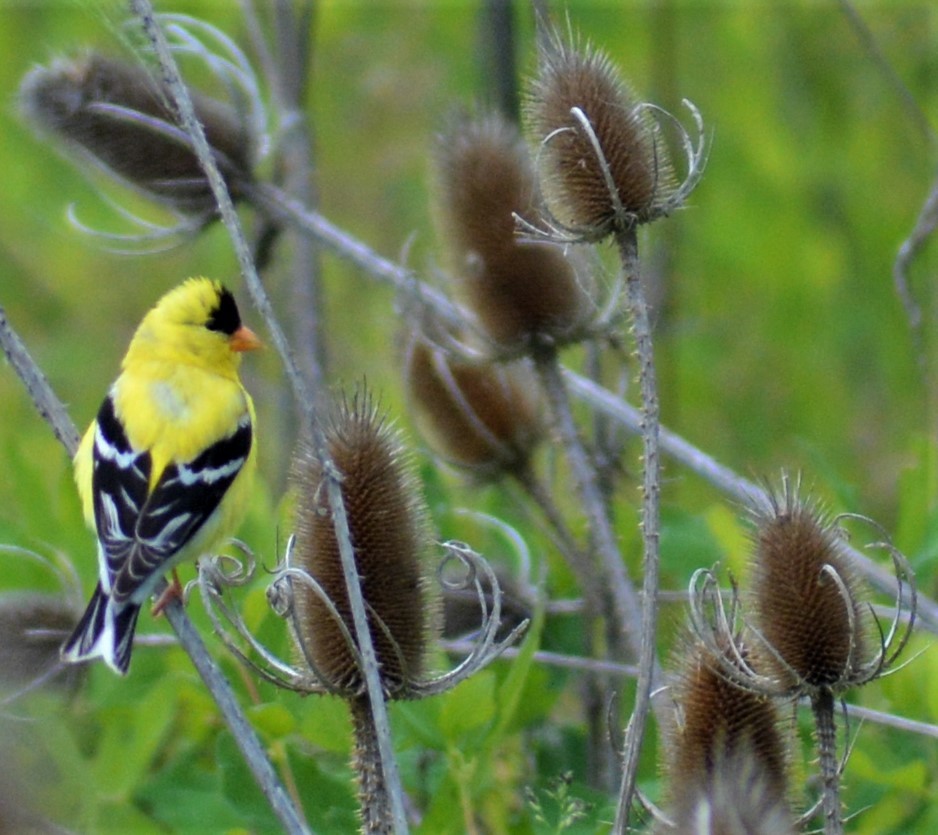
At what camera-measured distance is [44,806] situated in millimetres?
1787

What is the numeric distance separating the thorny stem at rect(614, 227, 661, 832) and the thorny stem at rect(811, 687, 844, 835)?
0.18m

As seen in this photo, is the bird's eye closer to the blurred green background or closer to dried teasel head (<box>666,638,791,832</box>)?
the blurred green background

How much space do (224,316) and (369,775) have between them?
5.39 ft

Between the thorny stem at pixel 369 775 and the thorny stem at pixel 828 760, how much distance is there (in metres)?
0.48

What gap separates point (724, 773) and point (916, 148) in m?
3.88

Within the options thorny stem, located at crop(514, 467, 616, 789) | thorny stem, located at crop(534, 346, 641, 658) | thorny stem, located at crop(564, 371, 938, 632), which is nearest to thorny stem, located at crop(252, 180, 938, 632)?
thorny stem, located at crop(564, 371, 938, 632)

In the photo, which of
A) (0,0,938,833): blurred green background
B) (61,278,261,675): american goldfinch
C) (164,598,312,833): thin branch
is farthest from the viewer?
(0,0,938,833): blurred green background

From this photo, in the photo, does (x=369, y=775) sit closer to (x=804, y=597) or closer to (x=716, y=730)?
(x=716, y=730)

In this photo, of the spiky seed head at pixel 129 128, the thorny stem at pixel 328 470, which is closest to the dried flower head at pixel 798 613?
the thorny stem at pixel 328 470

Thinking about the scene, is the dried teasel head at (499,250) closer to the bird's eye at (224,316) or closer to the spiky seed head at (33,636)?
the bird's eye at (224,316)

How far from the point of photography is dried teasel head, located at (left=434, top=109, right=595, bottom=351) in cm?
238

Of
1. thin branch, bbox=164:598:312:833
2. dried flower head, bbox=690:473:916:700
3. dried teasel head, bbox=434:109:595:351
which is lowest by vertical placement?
thin branch, bbox=164:598:312:833

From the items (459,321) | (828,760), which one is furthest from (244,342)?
(828,760)

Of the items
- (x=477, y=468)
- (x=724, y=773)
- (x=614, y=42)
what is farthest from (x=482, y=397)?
(x=614, y=42)
